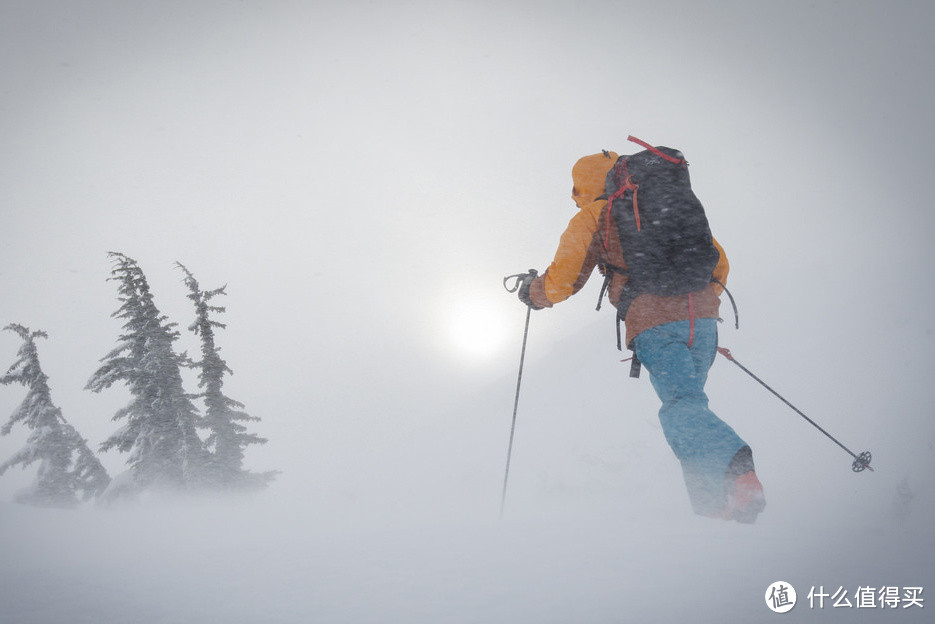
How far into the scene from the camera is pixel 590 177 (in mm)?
4160

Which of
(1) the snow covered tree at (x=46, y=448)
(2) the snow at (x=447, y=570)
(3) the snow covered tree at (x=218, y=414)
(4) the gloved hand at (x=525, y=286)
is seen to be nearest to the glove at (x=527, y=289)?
(4) the gloved hand at (x=525, y=286)

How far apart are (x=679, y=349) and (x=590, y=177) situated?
188cm

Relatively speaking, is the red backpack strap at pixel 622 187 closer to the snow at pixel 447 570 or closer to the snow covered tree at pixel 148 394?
the snow at pixel 447 570

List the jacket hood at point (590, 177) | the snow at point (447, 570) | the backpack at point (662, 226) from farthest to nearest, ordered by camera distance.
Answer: the jacket hood at point (590, 177), the backpack at point (662, 226), the snow at point (447, 570)

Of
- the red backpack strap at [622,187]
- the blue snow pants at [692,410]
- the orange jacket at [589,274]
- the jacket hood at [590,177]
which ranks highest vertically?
the jacket hood at [590,177]

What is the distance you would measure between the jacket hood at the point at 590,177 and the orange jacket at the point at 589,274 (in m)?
0.03

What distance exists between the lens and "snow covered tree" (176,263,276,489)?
31.6 ft

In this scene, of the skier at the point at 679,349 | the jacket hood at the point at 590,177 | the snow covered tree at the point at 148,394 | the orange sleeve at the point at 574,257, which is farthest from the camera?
the snow covered tree at the point at 148,394

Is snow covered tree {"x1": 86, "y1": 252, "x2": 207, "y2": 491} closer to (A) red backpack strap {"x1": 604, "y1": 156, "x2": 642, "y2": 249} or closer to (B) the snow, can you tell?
(B) the snow

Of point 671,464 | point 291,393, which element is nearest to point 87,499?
point 671,464

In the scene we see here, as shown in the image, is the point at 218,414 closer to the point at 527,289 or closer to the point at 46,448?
the point at 46,448

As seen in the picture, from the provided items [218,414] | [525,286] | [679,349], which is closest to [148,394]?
[218,414]

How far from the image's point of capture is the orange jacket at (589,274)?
11.7 feet

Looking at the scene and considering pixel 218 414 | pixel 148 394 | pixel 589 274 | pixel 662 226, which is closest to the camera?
pixel 662 226
